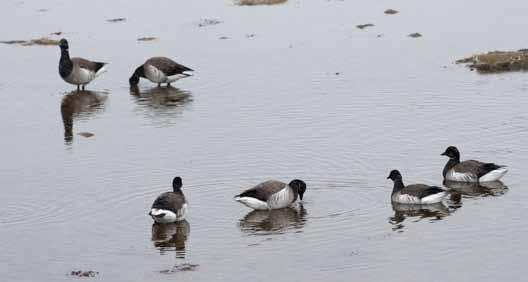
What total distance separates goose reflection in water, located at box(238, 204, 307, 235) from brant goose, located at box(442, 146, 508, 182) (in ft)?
13.5

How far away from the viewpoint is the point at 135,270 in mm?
21953

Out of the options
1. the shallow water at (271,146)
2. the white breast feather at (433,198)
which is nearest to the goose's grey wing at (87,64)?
the shallow water at (271,146)

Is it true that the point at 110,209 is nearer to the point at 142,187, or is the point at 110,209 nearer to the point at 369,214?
the point at 142,187

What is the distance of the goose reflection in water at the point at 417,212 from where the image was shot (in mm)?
25281

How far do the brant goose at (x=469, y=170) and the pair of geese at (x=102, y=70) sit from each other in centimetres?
1509

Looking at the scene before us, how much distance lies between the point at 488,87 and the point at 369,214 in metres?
14.0

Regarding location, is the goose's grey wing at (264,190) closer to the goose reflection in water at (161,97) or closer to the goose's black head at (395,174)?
the goose's black head at (395,174)

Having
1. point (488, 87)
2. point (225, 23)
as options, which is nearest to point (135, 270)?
point (488, 87)

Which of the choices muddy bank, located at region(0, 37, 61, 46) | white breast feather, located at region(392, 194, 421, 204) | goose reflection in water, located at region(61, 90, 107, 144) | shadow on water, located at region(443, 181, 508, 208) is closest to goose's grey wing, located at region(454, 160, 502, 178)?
shadow on water, located at region(443, 181, 508, 208)

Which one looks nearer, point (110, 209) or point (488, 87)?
point (110, 209)

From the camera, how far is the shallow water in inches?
893

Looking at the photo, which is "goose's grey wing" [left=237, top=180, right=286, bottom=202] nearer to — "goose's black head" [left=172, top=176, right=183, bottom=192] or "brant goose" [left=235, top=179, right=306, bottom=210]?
"brant goose" [left=235, top=179, right=306, bottom=210]

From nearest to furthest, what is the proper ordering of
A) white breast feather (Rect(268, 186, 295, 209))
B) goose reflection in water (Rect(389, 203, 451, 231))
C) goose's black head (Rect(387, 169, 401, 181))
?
goose reflection in water (Rect(389, 203, 451, 231))
white breast feather (Rect(268, 186, 295, 209))
goose's black head (Rect(387, 169, 401, 181))

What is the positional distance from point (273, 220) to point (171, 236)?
8.82ft
